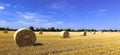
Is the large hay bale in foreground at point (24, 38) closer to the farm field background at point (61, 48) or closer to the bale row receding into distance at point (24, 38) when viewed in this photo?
the bale row receding into distance at point (24, 38)

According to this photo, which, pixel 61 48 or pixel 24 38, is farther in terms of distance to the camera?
pixel 24 38

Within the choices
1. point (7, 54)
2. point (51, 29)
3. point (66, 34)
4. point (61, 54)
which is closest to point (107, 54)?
point (61, 54)

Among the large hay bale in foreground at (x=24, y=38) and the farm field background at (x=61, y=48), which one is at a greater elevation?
the large hay bale in foreground at (x=24, y=38)

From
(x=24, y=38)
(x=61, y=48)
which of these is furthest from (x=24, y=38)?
(x=61, y=48)

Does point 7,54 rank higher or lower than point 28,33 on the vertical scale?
lower

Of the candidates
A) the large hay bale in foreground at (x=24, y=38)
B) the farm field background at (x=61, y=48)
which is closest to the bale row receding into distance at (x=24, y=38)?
the large hay bale in foreground at (x=24, y=38)

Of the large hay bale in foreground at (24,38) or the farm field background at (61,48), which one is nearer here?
the farm field background at (61,48)

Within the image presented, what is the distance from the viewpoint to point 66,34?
101 ft

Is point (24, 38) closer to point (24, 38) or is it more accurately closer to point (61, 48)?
point (24, 38)

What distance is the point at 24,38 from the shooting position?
55.7 ft

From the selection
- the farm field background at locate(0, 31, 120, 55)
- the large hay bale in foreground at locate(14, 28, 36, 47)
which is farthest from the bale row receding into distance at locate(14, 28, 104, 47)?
the farm field background at locate(0, 31, 120, 55)

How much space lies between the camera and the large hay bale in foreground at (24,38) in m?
16.5

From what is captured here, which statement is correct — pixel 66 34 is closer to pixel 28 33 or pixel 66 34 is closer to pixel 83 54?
pixel 28 33

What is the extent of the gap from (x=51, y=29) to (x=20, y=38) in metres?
63.8
